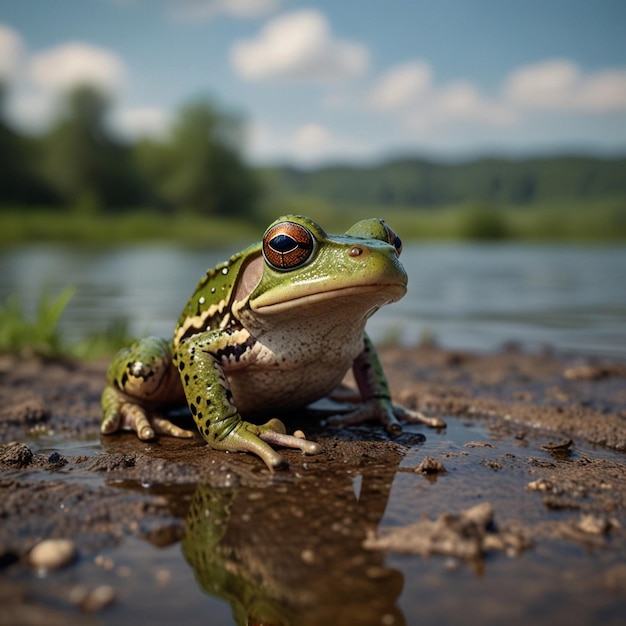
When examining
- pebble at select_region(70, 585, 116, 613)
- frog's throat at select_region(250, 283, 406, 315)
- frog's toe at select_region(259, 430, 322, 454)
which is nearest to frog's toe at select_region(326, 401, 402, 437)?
frog's toe at select_region(259, 430, 322, 454)

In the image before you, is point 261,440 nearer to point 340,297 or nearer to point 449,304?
point 340,297

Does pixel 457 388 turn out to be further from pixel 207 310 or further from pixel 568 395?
pixel 207 310

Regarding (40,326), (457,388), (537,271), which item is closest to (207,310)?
(457,388)

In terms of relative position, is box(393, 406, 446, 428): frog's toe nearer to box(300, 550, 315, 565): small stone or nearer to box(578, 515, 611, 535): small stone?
box(578, 515, 611, 535): small stone

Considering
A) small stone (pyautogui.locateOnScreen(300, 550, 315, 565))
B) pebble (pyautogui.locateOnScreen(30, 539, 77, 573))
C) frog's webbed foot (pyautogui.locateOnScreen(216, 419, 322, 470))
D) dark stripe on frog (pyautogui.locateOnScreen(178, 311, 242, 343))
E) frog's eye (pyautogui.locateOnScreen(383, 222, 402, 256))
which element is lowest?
small stone (pyautogui.locateOnScreen(300, 550, 315, 565))

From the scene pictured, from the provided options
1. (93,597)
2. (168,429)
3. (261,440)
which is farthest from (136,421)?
(93,597)

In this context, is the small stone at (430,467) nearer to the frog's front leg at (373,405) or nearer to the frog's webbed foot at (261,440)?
the frog's webbed foot at (261,440)

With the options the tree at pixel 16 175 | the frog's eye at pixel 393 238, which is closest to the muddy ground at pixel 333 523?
the frog's eye at pixel 393 238
